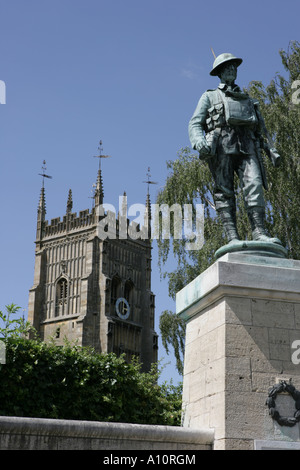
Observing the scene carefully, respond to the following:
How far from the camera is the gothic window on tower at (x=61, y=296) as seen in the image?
54.6 m

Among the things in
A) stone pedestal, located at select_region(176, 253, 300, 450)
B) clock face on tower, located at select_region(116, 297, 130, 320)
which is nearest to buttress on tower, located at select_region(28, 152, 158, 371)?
clock face on tower, located at select_region(116, 297, 130, 320)

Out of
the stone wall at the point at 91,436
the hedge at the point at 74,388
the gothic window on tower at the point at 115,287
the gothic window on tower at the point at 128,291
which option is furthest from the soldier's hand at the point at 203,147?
the gothic window on tower at the point at 128,291

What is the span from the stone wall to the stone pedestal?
26cm

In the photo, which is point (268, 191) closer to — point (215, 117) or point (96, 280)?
point (215, 117)

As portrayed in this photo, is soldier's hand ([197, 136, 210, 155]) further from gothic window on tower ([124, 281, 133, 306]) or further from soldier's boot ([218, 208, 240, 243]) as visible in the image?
gothic window on tower ([124, 281, 133, 306])

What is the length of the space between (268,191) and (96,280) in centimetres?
3804

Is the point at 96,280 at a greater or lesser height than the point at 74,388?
greater

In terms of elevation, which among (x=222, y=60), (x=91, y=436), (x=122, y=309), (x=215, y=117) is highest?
(x=122, y=309)

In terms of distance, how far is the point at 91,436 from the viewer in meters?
4.92

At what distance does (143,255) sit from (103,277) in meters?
6.31

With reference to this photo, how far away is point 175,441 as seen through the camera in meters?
5.14

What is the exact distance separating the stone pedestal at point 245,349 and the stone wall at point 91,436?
26cm

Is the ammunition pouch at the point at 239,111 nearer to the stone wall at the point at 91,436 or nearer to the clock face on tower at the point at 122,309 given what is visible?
the stone wall at the point at 91,436

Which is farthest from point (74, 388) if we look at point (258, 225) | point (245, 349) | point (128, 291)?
point (128, 291)
